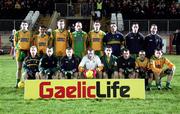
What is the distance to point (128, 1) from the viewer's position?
29203 millimetres

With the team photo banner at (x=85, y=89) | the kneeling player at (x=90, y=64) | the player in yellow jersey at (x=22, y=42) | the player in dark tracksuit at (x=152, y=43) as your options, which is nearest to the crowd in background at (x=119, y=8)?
the player in dark tracksuit at (x=152, y=43)

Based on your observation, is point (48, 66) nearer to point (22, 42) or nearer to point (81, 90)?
point (22, 42)

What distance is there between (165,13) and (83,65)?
17035 millimetres

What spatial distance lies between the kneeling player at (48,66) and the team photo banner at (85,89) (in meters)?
1.47

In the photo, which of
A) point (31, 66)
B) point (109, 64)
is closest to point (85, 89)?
point (109, 64)

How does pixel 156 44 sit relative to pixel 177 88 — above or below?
above

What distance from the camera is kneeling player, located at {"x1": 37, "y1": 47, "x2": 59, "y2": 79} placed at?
12391mm

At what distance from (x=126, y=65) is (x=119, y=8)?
55.2ft

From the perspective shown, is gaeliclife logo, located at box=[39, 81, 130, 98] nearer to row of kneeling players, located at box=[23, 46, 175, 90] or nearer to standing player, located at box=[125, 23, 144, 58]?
row of kneeling players, located at box=[23, 46, 175, 90]

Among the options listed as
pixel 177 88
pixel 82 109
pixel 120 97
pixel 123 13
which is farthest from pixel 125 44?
pixel 123 13

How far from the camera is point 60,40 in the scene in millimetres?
13125

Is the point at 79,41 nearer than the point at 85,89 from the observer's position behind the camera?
No

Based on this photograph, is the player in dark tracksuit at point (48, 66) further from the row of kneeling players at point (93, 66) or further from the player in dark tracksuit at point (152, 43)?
the player in dark tracksuit at point (152, 43)

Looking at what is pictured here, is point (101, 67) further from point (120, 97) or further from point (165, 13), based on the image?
point (165, 13)
